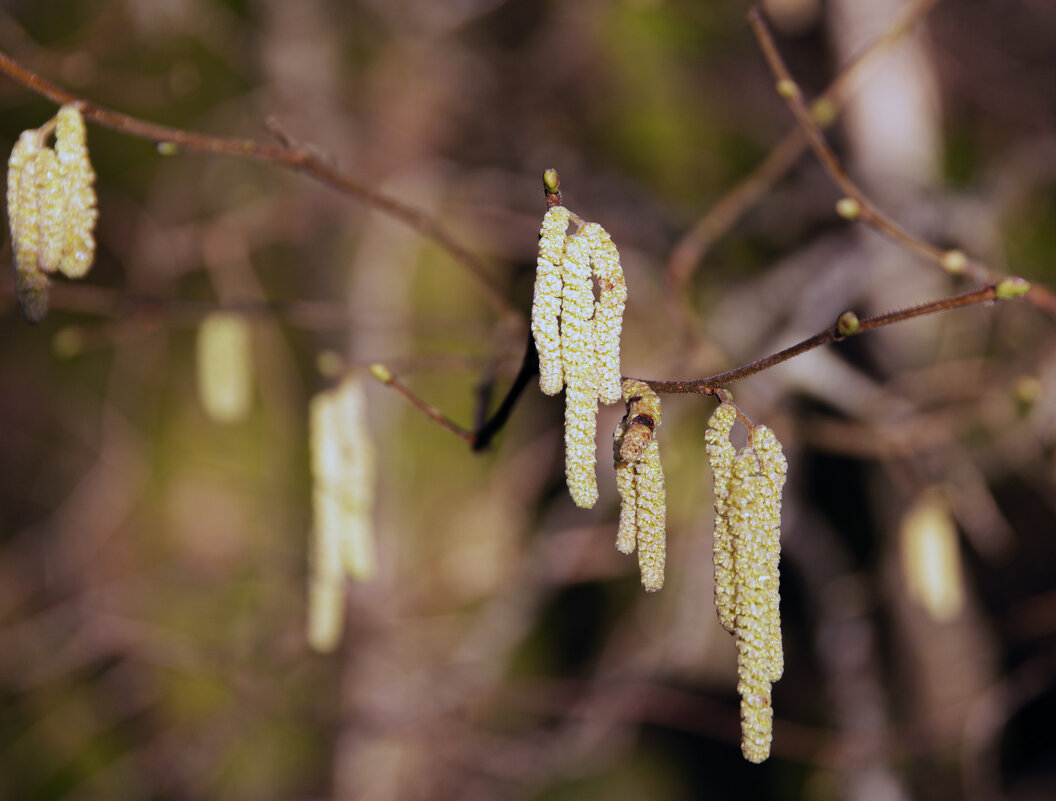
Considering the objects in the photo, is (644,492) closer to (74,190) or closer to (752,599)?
(752,599)

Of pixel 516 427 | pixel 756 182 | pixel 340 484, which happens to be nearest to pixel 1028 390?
pixel 756 182

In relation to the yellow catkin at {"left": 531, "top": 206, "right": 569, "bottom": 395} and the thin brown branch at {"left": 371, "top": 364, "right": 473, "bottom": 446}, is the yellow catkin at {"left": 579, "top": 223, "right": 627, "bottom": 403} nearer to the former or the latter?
the yellow catkin at {"left": 531, "top": 206, "right": 569, "bottom": 395}

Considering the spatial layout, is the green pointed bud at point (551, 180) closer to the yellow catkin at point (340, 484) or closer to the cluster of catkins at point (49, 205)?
the cluster of catkins at point (49, 205)

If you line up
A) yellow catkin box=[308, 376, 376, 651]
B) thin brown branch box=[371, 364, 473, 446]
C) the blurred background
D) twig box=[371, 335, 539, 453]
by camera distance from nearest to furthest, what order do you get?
twig box=[371, 335, 539, 453], thin brown branch box=[371, 364, 473, 446], yellow catkin box=[308, 376, 376, 651], the blurred background

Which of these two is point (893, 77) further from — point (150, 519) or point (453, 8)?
point (150, 519)

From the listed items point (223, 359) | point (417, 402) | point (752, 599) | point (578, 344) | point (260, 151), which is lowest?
point (752, 599)

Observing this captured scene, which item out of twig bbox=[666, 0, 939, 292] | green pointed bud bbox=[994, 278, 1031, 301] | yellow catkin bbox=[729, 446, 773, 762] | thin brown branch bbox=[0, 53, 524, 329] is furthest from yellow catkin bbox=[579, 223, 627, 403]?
twig bbox=[666, 0, 939, 292]

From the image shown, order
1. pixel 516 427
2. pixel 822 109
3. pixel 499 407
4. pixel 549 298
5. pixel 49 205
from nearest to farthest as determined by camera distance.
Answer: pixel 549 298
pixel 49 205
pixel 499 407
pixel 822 109
pixel 516 427
